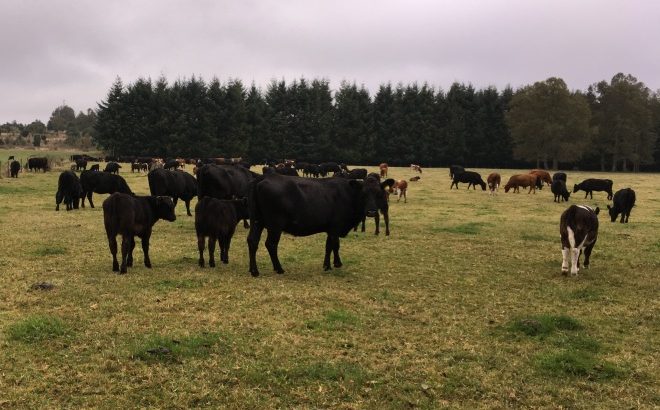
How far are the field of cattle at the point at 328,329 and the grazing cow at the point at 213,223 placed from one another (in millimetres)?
450

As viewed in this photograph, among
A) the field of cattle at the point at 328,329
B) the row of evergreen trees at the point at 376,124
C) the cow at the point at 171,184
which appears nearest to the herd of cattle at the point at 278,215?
the field of cattle at the point at 328,329

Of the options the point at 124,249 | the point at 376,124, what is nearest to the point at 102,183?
the point at 124,249

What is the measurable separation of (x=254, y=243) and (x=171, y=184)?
33.7 feet

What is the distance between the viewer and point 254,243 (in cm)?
1025

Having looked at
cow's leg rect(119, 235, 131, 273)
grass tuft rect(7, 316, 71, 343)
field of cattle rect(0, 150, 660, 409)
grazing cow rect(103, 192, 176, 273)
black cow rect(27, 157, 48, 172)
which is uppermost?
black cow rect(27, 157, 48, 172)

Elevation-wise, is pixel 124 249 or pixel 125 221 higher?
Answer: pixel 125 221

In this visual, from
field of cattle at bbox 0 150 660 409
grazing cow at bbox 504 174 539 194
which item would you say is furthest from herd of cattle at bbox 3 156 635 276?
grazing cow at bbox 504 174 539 194

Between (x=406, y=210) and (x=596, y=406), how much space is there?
19.1 m

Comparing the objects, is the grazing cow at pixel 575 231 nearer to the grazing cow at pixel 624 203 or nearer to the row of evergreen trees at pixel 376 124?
the grazing cow at pixel 624 203

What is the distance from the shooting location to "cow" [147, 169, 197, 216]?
Result: 18984mm

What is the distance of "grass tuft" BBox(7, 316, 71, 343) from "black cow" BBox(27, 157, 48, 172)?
3989cm

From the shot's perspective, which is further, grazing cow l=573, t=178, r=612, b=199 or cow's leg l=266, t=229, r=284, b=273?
grazing cow l=573, t=178, r=612, b=199

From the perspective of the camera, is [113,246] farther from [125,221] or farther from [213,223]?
[213,223]

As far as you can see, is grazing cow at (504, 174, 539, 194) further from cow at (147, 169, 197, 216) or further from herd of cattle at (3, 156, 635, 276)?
herd of cattle at (3, 156, 635, 276)
